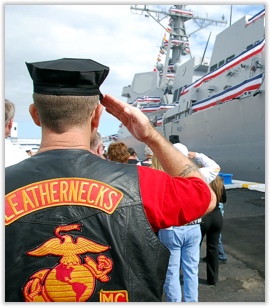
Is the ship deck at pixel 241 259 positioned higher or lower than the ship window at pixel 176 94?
lower

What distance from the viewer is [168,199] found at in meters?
1.26

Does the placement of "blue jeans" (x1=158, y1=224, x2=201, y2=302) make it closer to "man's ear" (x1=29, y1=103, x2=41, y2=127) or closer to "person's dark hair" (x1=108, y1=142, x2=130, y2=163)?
"person's dark hair" (x1=108, y1=142, x2=130, y2=163)

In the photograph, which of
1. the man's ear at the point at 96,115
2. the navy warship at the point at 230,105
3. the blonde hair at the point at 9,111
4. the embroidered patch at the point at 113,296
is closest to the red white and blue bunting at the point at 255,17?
the navy warship at the point at 230,105

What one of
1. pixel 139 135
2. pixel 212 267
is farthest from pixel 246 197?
pixel 139 135

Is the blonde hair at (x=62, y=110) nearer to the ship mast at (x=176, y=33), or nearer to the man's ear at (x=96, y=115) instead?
the man's ear at (x=96, y=115)

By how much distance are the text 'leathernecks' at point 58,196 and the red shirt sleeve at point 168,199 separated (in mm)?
125

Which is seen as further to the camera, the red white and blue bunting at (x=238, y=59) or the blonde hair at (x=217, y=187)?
the red white and blue bunting at (x=238, y=59)

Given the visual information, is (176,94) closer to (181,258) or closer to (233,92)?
(233,92)

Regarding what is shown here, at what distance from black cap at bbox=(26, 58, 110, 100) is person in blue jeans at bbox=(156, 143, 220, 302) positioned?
6.43 feet

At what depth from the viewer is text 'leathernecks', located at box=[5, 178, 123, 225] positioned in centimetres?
118

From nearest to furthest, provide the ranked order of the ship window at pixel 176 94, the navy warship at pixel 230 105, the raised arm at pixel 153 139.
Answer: the raised arm at pixel 153 139
the navy warship at pixel 230 105
the ship window at pixel 176 94

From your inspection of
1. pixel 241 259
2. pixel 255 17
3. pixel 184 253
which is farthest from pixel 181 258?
pixel 255 17

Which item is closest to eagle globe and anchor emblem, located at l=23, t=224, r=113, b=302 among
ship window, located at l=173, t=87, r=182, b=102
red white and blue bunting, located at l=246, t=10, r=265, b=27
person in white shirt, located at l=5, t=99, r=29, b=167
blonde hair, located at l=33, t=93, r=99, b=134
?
blonde hair, located at l=33, t=93, r=99, b=134

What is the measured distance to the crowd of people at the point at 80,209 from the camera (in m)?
1.16
